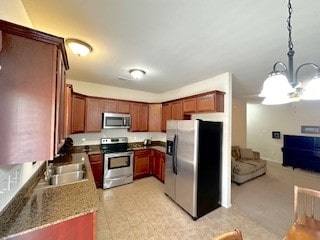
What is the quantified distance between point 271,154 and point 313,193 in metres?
6.43

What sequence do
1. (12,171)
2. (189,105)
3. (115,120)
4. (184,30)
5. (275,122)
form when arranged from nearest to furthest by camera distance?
1. (12,171)
2. (184,30)
3. (189,105)
4. (115,120)
5. (275,122)

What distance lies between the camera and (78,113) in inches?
143

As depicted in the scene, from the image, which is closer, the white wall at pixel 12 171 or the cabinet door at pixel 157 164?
the white wall at pixel 12 171

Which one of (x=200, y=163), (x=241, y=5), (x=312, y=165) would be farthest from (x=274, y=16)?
(x=312, y=165)

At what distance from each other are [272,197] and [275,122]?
4.46 m

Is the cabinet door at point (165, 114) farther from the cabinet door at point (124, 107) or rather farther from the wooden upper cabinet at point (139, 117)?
the cabinet door at point (124, 107)

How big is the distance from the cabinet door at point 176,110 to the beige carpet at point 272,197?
218 centimetres

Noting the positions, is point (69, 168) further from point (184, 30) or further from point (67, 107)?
point (184, 30)

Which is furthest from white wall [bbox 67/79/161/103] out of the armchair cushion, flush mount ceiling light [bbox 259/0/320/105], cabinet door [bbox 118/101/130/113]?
flush mount ceiling light [bbox 259/0/320/105]

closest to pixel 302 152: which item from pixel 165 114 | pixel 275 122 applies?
pixel 275 122

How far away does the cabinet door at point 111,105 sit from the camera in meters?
4.14

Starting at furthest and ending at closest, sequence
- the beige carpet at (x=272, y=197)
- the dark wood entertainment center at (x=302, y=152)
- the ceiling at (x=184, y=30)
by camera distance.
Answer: the dark wood entertainment center at (x=302, y=152), the beige carpet at (x=272, y=197), the ceiling at (x=184, y=30)

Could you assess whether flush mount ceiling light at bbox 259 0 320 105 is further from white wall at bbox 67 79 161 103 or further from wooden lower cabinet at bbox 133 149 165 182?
white wall at bbox 67 79 161 103

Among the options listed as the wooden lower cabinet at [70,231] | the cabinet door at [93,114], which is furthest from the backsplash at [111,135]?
the wooden lower cabinet at [70,231]
